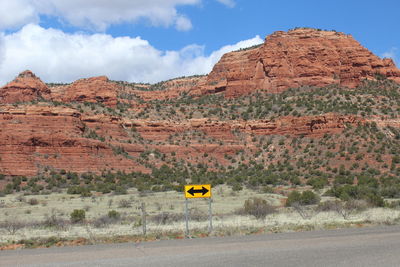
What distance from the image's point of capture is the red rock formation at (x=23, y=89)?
86.9 m

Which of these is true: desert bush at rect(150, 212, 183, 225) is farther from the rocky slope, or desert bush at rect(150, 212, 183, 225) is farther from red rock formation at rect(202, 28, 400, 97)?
red rock formation at rect(202, 28, 400, 97)

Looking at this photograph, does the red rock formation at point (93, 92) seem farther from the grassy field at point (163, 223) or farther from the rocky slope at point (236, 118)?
the grassy field at point (163, 223)

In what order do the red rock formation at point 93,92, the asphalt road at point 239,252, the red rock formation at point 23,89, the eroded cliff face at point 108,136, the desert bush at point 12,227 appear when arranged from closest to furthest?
the asphalt road at point 239,252 < the desert bush at point 12,227 < the eroded cliff face at point 108,136 < the red rock formation at point 93,92 < the red rock formation at point 23,89

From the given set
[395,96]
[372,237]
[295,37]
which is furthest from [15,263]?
[295,37]

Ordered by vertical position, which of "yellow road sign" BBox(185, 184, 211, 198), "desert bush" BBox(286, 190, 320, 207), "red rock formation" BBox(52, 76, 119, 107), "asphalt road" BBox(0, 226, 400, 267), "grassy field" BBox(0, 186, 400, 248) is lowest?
"desert bush" BBox(286, 190, 320, 207)

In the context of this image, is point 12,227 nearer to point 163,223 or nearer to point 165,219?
point 163,223

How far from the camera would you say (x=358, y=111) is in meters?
67.4

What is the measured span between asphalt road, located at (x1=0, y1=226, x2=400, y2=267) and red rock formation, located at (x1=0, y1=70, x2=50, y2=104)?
3059 inches

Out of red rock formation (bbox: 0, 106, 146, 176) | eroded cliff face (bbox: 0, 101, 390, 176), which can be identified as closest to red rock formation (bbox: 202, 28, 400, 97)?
eroded cliff face (bbox: 0, 101, 390, 176)

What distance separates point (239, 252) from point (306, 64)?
230ft

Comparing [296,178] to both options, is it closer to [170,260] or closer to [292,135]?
[292,135]

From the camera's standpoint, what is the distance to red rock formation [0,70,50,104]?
86875mm

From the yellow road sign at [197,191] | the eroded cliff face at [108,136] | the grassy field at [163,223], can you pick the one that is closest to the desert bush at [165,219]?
the grassy field at [163,223]

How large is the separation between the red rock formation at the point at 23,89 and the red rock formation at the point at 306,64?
35.0m
